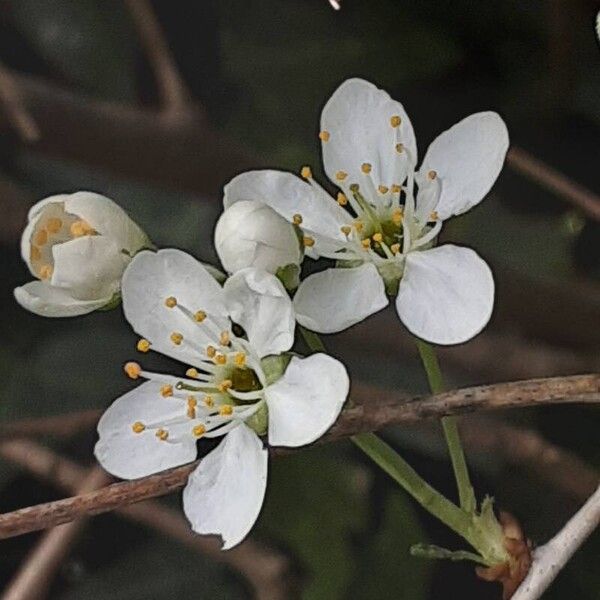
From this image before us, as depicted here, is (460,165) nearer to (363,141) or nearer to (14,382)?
(363,141)

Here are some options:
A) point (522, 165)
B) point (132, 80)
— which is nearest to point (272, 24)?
point (132, 80)

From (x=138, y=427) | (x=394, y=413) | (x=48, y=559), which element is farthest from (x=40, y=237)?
(x=48, y=559)

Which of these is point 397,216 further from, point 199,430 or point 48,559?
point 48,559

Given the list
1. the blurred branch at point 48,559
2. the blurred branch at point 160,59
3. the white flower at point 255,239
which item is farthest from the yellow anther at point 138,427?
the blurred branch at point 160,59

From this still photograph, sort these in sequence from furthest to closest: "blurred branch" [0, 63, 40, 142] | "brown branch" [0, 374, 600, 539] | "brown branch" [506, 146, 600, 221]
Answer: "blurred branch" [0, 63, 40, 142] → "brown branch" [506, 146, 600, 221] → "brown branch" [0, 374, 600, 539]

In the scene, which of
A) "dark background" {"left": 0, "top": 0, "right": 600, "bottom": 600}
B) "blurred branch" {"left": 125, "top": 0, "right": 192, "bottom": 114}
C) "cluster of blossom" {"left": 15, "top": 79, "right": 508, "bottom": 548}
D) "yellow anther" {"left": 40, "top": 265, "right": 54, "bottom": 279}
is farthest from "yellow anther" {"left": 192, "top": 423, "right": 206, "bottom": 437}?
"blurred branch" {"left": 125, "top": 0, "right": 192, "bottom": 114}

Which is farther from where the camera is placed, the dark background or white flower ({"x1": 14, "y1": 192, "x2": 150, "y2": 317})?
the dark background

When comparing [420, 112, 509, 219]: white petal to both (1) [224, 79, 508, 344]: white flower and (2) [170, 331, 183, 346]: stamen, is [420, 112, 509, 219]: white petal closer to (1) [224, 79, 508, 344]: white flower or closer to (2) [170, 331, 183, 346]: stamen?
(1) [224, 79, 508, 344]: white flower
